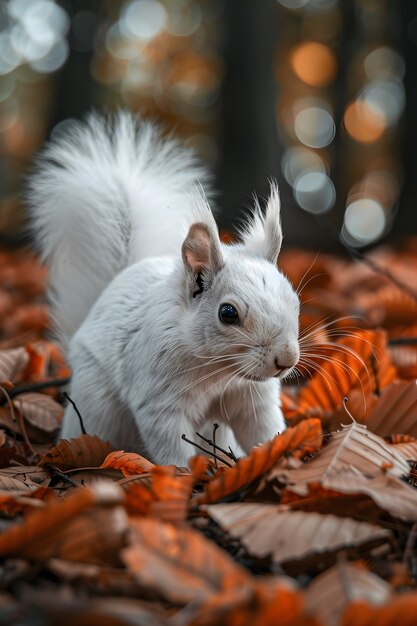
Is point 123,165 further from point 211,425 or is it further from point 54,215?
point 211,425

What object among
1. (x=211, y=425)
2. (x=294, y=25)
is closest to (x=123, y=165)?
(x=211, y=425)

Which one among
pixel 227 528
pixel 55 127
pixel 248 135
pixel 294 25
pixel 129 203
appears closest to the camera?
pixel 227 528

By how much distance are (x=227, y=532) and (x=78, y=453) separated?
638 mm

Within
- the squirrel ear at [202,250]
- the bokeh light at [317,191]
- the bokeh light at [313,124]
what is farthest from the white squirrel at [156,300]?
the bokeh light at [313,124]

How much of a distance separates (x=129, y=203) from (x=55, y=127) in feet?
17.2

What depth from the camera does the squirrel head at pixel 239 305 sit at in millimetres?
1907

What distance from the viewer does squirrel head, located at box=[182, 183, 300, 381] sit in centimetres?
191

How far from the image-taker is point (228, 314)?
198 cm

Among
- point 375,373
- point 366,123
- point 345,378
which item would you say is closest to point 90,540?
point 345,378

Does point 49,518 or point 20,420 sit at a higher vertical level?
point 49,518

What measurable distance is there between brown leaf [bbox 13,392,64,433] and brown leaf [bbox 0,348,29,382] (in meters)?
0.13

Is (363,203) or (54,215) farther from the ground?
(54,215)

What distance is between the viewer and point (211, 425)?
2309mm

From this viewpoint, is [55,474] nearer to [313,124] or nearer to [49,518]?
[49,518]
